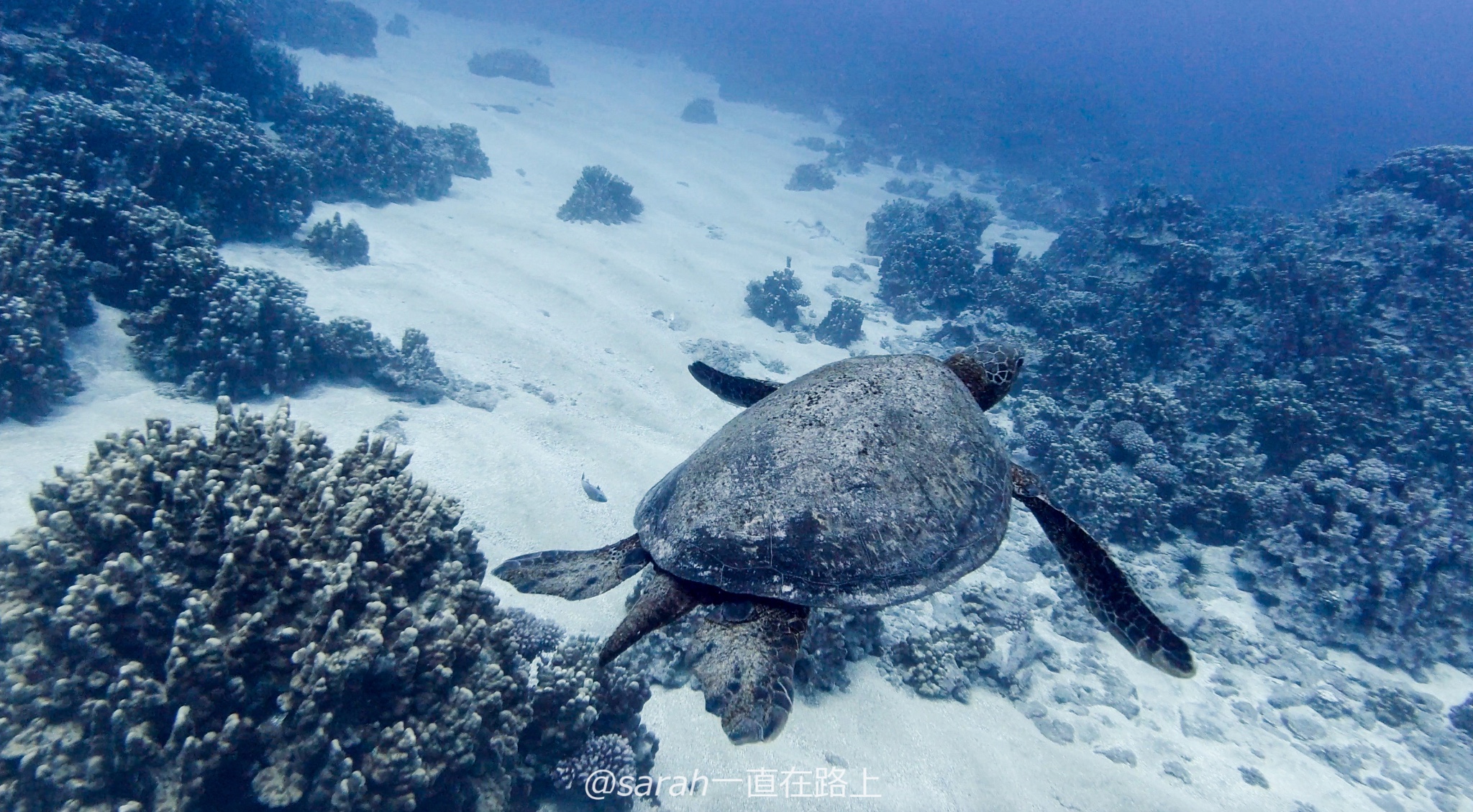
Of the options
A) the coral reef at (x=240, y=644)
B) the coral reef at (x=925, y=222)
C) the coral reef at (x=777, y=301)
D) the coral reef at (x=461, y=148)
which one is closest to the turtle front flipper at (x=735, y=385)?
the coral reef at (x=240, y=644)

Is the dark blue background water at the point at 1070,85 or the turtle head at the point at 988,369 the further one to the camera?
the dark blue background water at the point at 1070,85

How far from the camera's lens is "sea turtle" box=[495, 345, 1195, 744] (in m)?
3.27

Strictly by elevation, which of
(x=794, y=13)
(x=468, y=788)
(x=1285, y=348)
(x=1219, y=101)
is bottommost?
(x=468, y=788)

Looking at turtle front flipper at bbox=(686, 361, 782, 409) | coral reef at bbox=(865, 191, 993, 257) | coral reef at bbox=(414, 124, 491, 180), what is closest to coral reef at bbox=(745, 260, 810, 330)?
coral reef at bbox=(865, 191, 993, 257)

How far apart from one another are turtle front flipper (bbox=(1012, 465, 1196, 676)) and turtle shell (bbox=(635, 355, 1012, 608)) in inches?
27.4

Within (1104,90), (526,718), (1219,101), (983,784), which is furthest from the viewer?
(1219,101)

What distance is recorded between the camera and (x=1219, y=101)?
8162 centimetres

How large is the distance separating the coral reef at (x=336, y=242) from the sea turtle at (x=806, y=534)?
31.4 feet

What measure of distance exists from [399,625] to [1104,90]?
282 feet

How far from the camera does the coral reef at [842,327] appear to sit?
13.8 meters

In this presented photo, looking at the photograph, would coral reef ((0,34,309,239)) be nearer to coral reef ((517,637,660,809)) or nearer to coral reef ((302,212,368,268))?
coral reef ((302,212,368,268))

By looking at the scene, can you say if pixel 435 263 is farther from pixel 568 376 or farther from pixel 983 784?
pixel 983 784

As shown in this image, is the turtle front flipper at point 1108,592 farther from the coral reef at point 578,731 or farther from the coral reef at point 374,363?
the coral reef at point 374,363

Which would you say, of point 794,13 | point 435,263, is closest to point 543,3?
point 794,13
